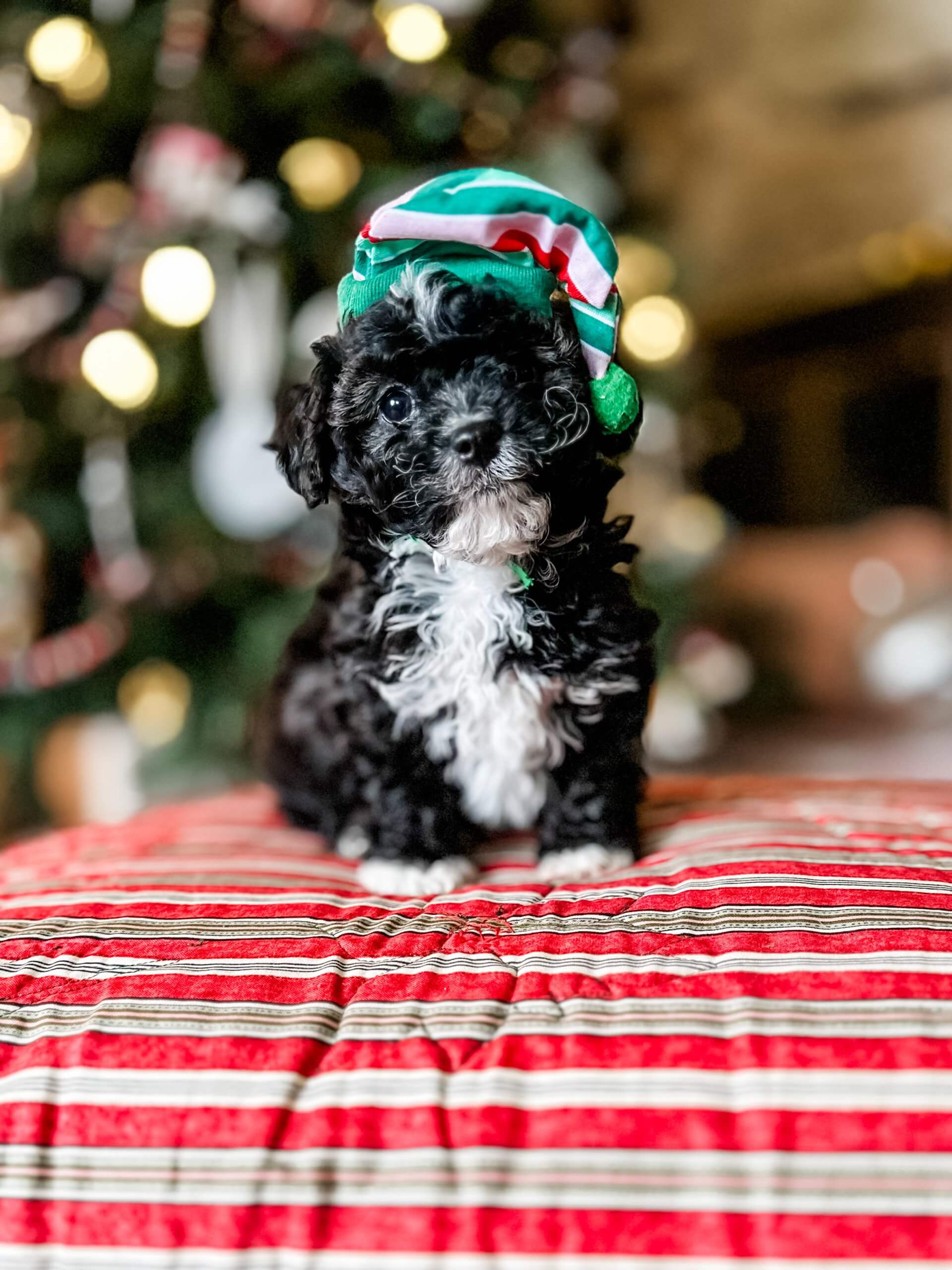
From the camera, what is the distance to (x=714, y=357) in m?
4.61

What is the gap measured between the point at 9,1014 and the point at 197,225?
2068mm

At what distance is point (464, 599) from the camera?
1.18 m

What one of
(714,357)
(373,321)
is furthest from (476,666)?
(714,357)

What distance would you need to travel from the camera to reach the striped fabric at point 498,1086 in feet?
2.37

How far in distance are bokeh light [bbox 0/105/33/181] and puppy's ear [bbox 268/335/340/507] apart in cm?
167

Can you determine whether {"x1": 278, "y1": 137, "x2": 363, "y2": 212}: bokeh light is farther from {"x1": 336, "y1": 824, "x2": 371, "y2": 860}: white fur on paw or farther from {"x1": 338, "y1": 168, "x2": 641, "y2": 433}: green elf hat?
{"x1": 336, "y1": 824, "x2": 371, "y2": 860}: white fur on paw

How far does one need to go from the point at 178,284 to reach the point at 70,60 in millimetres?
606

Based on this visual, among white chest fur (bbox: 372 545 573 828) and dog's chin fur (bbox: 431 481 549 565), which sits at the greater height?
dog's chin fur (bbox: 431 481 549 565)

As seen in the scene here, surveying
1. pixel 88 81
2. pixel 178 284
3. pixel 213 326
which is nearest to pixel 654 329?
pixel 213 326

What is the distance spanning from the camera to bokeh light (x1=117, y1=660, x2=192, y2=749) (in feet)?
8.82

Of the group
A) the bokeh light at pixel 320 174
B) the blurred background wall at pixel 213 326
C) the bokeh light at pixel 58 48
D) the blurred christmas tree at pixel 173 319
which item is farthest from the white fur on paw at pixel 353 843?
the bokeh light at pixel 58 48

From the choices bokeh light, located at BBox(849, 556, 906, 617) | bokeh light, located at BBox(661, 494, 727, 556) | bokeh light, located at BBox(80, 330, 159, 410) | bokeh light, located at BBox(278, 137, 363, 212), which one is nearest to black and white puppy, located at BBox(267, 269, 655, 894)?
bokeh light, located at BBox(80, 330, 159, 410)

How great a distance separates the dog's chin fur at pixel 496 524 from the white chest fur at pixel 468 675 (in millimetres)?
77

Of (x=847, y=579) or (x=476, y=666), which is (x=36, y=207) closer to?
(x=476, y=666)
